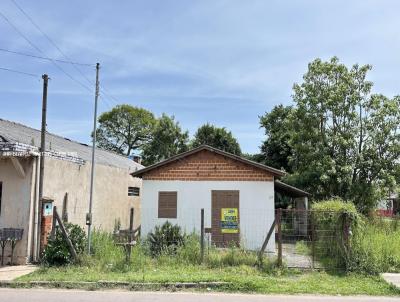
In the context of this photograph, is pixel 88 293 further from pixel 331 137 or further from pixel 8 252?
pixel 331 137

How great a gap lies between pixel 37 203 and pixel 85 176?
12.2 ft

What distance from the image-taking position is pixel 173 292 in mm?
9633

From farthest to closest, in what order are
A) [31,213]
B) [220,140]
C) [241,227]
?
[220,140] < [241,227] < [31,213]

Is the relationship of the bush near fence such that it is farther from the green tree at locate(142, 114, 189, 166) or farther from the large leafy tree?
the green tree at locate(142, 114, 189, 166)

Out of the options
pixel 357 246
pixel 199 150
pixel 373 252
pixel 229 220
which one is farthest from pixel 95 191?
pixel 373 252

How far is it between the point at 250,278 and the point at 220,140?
31.0 m

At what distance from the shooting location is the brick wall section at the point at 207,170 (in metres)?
17.8

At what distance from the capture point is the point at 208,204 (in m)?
17.8

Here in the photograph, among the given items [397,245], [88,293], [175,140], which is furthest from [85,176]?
[175,140]

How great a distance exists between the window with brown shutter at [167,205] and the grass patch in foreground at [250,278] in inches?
245

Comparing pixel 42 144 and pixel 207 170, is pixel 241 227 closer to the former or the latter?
pixel 207 170

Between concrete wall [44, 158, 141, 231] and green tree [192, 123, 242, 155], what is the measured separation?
1827 centimetres

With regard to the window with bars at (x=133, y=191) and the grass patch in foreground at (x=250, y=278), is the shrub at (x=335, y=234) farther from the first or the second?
the window with bars at (x=133, y=191)

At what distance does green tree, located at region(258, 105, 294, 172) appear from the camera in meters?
39.2
